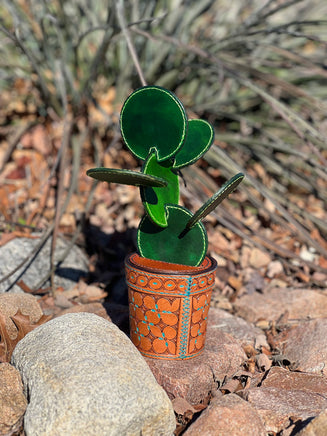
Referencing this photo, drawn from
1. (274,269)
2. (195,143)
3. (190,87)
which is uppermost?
(190,87)

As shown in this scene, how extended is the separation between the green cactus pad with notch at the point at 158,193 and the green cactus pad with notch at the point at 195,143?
50 millimetres

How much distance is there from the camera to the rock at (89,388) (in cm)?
120

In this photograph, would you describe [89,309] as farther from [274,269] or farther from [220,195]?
[274,269]

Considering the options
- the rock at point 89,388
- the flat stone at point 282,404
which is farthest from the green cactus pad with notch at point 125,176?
the flat stone at point 282,404

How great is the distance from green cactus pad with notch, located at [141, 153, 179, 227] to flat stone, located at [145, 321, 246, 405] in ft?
1.46

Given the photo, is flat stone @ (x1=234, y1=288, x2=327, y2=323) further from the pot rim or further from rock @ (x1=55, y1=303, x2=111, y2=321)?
rock @ (x1=55, y1=303, x2=111, y2=321)

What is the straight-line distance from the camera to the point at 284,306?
2033 mm

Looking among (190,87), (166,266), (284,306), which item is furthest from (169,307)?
(190,87)

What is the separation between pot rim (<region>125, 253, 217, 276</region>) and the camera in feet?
4.97

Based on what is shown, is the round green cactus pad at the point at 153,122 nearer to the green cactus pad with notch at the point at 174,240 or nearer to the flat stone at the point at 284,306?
the green cactus pad with notch at the point at 174,240

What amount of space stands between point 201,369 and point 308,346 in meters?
0.42

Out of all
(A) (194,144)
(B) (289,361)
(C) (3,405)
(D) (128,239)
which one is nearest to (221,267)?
(D) (128,239)

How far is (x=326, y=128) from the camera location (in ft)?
10.7

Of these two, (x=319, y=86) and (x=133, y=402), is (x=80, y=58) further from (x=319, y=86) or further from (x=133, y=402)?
(x=133, y=402)
